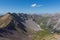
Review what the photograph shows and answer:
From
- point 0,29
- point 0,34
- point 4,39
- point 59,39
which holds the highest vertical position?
point 0,29

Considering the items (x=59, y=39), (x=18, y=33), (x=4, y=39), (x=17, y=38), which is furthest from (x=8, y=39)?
(x=59, y=39)

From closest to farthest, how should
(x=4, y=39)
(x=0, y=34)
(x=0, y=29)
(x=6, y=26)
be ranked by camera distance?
(x=4, y=39), (x=0, y=34), (x=0, y=29), (x=6, y=26)

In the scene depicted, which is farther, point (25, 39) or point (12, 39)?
point (25, 39)

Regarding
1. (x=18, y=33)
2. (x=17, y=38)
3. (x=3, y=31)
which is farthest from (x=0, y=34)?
(x=18, y=33)

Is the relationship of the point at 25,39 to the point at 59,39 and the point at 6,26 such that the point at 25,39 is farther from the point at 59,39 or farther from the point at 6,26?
the point at 59,39

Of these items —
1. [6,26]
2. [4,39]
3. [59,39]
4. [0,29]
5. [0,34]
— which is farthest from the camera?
[6,26]

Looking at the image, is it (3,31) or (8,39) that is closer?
(8,39)

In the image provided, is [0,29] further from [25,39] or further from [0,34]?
[25,39]

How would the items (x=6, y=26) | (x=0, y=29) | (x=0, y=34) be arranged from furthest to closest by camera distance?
(x=6, y=26)
(x=0, y=29)
(x=0, y=34)

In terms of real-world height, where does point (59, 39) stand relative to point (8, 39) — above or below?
below
